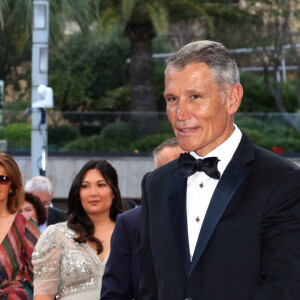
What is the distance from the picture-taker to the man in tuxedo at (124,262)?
4.24 m

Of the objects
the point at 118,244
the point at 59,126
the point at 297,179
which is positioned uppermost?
the point at 297,179

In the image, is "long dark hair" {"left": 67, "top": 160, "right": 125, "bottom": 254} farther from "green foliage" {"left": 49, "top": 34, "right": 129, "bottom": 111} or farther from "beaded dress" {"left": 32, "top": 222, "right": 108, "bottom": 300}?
"green foliage" {"left": 49, "top": 34, "right": 129, "bottom": 111}

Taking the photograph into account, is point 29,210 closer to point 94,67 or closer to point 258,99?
point 258,99

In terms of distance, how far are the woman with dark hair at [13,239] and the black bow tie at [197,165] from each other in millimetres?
3364

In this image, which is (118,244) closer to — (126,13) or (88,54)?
(126,13)

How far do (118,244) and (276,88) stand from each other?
90.1 ft

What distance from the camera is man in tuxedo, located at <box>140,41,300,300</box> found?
111 inches

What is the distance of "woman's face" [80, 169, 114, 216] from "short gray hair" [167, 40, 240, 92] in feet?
9.96

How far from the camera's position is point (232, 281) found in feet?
9.27

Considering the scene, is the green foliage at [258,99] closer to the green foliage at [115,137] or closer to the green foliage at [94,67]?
the green foliage at [94,67]

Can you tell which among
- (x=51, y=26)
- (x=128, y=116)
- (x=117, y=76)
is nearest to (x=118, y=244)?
(x=51, y=26)

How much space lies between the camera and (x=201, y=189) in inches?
121

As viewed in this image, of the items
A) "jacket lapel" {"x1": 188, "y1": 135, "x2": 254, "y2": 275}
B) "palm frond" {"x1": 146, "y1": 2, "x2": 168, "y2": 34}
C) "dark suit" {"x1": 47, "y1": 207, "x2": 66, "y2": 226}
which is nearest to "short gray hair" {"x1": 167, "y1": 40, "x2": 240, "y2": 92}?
"jacket lapel" {"x1": 188, "y1": 135, "x2": 254, "y2": 275}

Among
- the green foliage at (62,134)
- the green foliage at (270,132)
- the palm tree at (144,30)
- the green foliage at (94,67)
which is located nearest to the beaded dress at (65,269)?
the green foliage at (62,134)
